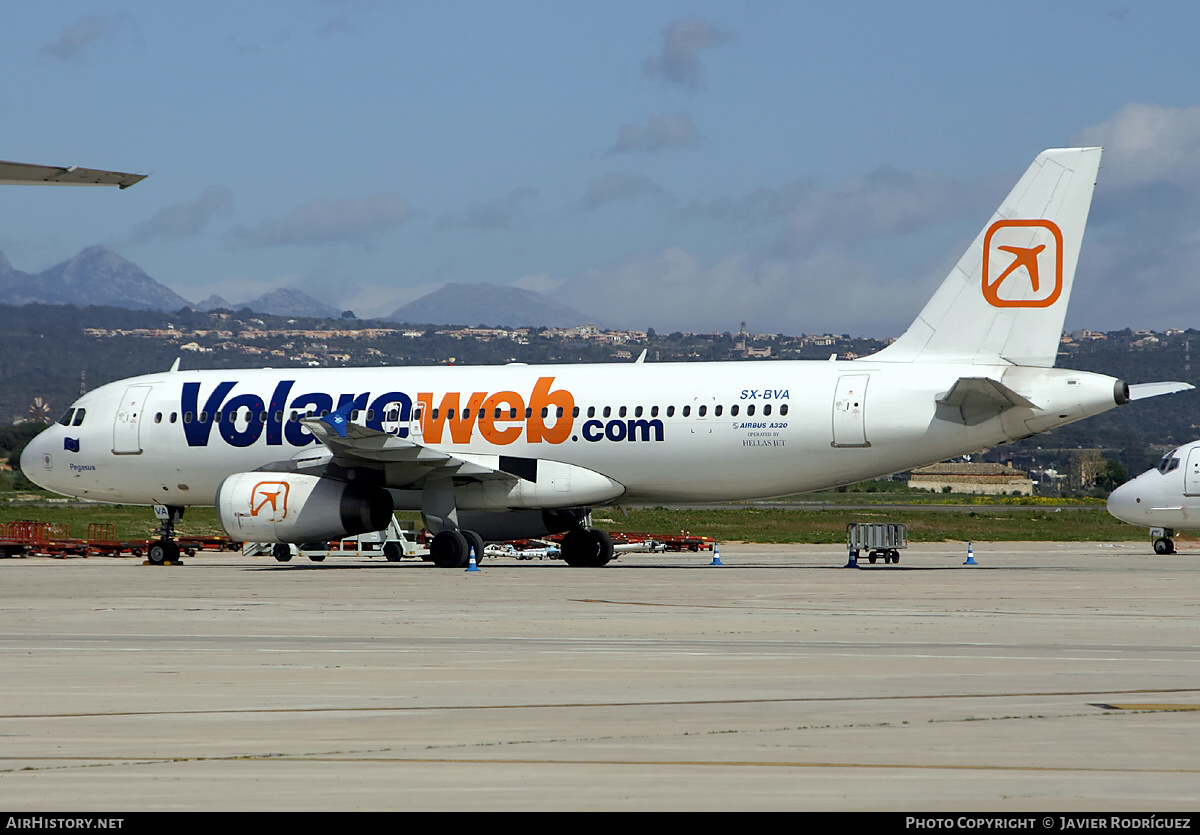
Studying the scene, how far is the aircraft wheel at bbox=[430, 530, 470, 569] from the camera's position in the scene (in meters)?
31.0

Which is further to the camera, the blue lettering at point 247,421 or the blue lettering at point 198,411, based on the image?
the blue lettering at point 198,411

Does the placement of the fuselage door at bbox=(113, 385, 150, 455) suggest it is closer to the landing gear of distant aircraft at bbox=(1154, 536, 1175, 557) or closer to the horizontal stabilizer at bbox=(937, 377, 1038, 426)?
the horizontal stabilizer at bbox=(937, 377, 1038, 426)

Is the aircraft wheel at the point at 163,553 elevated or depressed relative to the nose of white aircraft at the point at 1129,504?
depressed

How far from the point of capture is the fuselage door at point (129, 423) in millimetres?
35094

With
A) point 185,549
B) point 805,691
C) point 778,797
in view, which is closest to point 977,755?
point 778,797

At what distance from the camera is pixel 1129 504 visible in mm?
39969

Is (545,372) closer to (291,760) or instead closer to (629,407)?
(629,407)

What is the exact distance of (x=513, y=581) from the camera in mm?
25547

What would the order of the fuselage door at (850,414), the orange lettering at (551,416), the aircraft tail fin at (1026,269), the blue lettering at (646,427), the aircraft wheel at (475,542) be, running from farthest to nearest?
the aircraft wheel at (475,542)
the orange lettering at (551,416)
the blue lettering at (646,427)
the fuselage door at (850,414)
the aircraft tail fin at (1026,269)

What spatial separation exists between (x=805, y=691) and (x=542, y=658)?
3.10m

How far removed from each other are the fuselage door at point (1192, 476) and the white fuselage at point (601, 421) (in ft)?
41.0

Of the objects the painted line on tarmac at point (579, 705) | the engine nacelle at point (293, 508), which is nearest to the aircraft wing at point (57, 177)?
the painted line on tarmac at point (579, 705)

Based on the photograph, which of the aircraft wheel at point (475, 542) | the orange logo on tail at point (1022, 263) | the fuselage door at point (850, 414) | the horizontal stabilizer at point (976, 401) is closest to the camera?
the horizontal stabilizer at point (976, 401)

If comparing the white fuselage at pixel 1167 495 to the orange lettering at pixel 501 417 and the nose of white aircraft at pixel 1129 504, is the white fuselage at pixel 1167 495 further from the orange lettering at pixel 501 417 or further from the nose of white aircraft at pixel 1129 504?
the orange lettering at pixel 501 417
